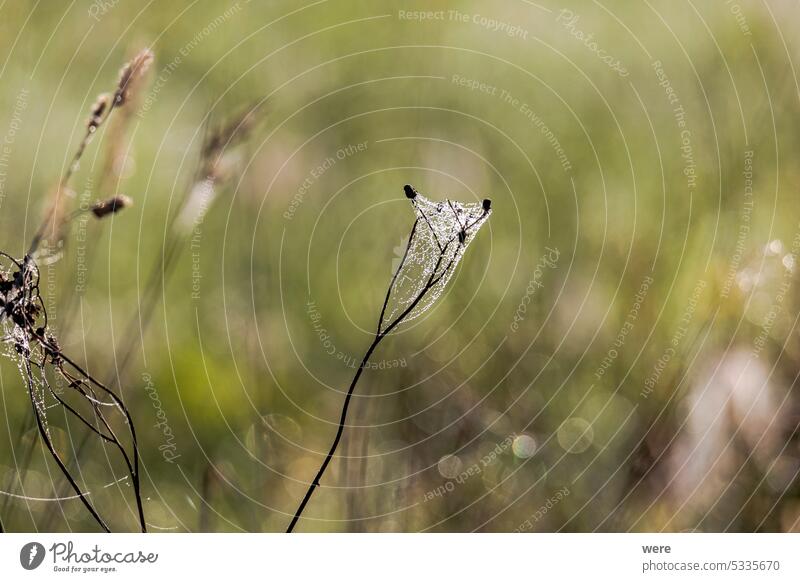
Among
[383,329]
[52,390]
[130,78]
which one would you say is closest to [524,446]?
[383,329]

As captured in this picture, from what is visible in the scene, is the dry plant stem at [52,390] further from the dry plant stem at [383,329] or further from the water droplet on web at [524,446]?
the water droplet on web at [524,446]

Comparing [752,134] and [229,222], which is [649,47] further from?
[229,222]

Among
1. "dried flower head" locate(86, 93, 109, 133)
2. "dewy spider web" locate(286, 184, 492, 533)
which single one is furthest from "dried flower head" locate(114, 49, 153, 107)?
"dewy spider web" locate(286, 184, 492, 533)

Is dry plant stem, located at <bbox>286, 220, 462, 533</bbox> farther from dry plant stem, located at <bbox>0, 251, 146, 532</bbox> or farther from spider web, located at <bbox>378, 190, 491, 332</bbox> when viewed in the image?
dry plant stem, located at <bbox>0, 251, 146, 532</bbox>

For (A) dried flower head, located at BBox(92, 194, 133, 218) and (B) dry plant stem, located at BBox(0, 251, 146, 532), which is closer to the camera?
(B) dry plant stem, located at BBox(0, 251, 146, 532)

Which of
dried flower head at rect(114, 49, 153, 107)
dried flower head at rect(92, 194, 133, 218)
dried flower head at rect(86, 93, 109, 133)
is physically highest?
dried flower head at rect(114, 49, 153, 107)
